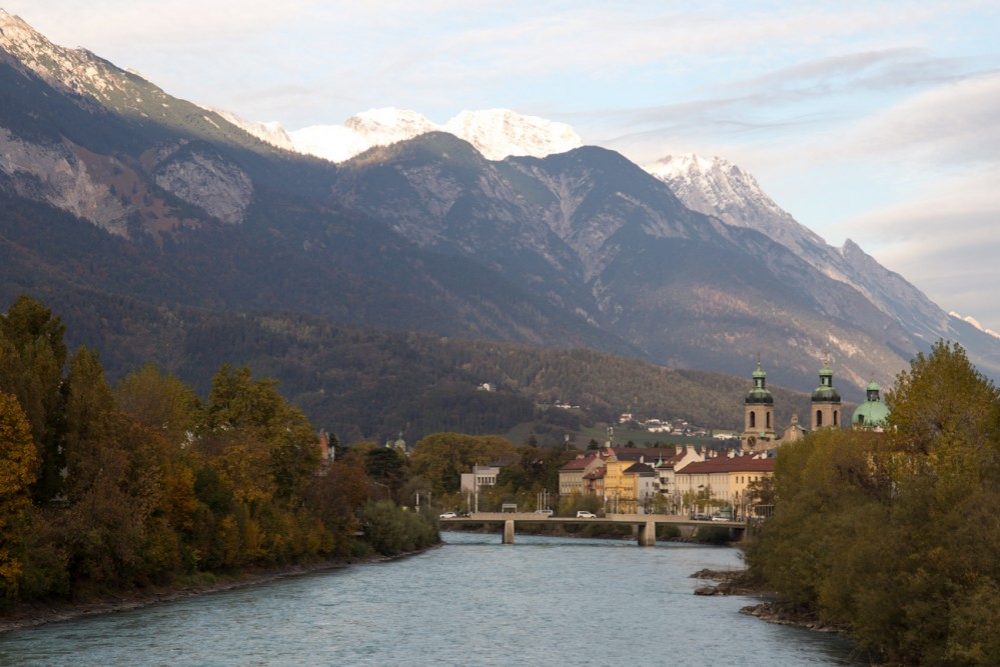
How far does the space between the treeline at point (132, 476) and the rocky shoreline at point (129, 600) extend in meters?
0.75

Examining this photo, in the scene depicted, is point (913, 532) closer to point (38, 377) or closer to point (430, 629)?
point (430, 629)

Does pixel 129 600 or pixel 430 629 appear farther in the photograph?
pixel 129 600

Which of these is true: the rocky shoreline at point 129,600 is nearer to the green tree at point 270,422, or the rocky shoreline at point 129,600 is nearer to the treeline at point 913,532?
the green tree at point 270,422

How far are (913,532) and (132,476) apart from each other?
51.1m

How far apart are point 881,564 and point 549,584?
6886 cm

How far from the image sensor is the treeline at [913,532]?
78375 mm

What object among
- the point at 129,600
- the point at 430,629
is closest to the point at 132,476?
the point at 129,600

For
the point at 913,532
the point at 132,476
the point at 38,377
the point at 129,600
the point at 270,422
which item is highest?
the point at 270,422

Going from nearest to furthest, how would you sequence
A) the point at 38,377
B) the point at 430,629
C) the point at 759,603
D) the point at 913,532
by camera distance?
the point at 913,532 < the point at 38,377 < the point at 430,629 < the point at 759,603

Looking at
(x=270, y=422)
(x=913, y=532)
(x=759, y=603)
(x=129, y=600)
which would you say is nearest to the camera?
(x=913, y=532)

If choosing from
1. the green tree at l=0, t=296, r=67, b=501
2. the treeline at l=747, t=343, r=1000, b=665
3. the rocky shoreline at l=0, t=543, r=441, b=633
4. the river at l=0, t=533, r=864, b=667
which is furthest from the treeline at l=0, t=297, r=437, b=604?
the treeline at l=747, t=343, r=1000, b=665

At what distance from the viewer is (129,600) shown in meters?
113

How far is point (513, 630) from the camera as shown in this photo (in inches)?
4419

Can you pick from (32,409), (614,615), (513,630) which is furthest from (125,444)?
(614,615)
